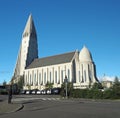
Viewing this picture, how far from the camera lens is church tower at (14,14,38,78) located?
15300 centimetres

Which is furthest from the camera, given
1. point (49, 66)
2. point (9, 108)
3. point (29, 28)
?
point (29, 28)

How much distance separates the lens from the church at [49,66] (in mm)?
123562

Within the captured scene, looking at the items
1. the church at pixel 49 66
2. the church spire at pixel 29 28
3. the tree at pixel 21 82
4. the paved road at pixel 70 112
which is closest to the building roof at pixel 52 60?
the church at pixel 49 66

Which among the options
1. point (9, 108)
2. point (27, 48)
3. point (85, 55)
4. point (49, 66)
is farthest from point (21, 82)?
point (9, 108)

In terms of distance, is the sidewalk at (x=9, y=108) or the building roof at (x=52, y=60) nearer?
the sidewalk at (x=9, y=108)

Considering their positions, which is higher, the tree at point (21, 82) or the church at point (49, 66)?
the church at point (49, 66)

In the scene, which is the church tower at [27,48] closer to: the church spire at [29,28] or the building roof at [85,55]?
the church spire at [29,28]

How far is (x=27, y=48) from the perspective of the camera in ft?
500

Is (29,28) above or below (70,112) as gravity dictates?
above

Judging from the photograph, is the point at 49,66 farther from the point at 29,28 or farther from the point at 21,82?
the point at 29,28

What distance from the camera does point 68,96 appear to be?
39.8 m

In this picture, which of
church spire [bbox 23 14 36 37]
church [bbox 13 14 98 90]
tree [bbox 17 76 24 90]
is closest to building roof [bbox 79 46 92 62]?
church [bbox 13 14 98 90]

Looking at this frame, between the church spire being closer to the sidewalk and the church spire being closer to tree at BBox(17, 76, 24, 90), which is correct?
tree at BBox(17, 76, 24, 90)

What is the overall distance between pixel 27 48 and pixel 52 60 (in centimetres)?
2311
